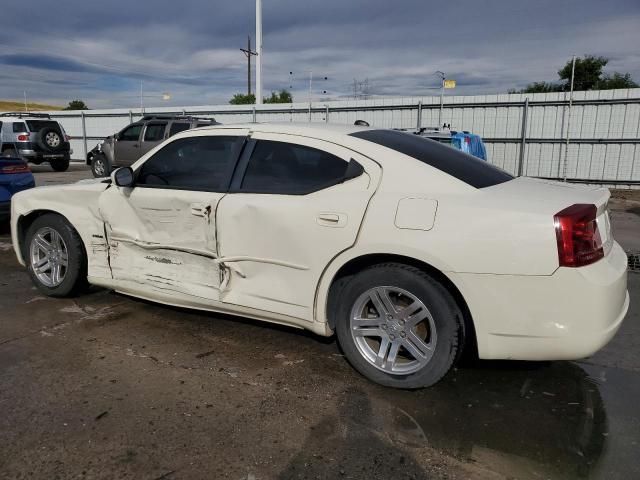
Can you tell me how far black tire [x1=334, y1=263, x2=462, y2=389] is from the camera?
288cm

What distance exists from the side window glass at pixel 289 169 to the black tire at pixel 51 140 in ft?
57.6

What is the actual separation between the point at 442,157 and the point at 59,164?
19.4 meters

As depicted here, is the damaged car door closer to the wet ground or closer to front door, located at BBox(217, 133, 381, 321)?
front door, located at BBox(217, 133, 381, 321)

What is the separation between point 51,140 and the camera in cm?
1867

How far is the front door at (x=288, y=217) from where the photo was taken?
3.11 m

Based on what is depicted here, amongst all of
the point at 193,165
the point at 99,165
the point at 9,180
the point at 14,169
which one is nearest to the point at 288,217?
the point at 193,165

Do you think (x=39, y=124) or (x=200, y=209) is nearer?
(x=200, y=209)

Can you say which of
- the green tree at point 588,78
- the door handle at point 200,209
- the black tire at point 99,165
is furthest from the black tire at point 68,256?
the green tree at point 588,78

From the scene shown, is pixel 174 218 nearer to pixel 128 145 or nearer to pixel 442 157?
pixel 442 157

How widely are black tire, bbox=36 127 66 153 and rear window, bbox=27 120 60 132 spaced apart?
12cm

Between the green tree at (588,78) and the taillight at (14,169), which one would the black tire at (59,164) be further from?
the green tree at (588,78)

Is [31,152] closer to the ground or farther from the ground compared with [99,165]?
farther from the ground

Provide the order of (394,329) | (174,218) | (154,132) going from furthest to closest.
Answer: (154,132), (174,218), (394,329)

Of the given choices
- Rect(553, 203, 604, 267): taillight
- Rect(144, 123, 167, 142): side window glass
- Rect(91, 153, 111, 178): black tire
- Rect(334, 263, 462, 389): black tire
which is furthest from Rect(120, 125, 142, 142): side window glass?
Rect(553, 203, 604, 267): taillight
